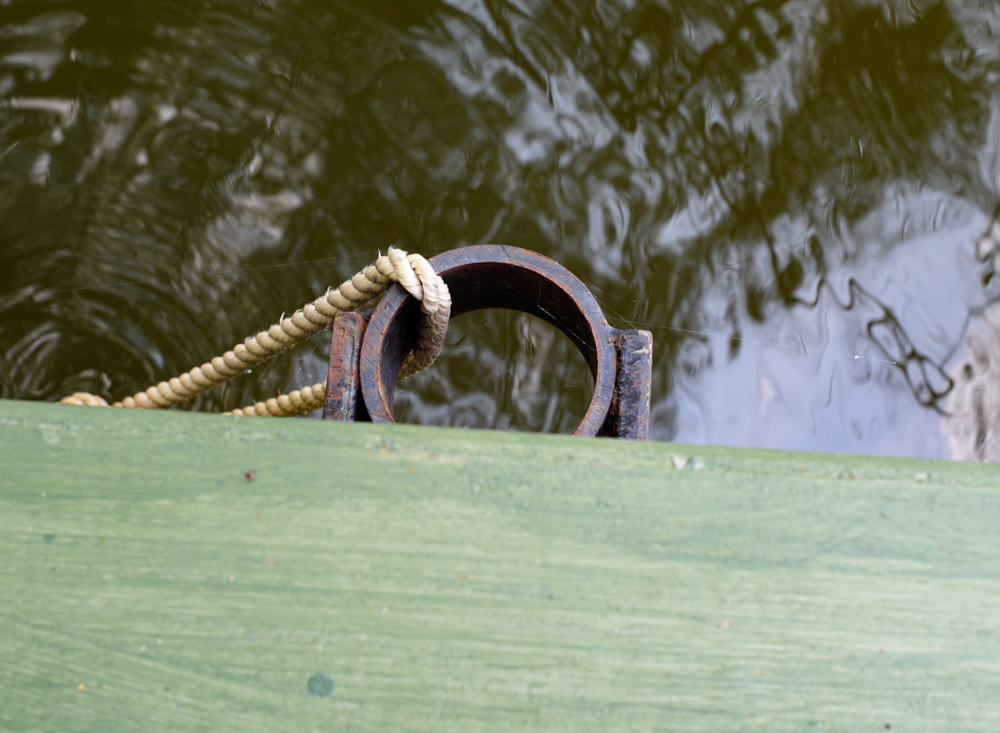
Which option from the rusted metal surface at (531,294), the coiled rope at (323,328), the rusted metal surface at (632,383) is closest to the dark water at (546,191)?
the coiled rope at (323,328)

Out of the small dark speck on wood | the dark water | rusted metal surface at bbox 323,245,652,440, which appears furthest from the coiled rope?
the small dark speck on wood

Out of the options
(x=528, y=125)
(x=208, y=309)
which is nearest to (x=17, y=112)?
(x=208, y=309)

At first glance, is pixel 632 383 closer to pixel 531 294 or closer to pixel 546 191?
pixel 531 294

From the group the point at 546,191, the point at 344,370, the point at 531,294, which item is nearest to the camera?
the point at 344,370

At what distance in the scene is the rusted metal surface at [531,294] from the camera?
1364 mm

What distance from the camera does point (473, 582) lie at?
0.81 m

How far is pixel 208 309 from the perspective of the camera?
252 centimetres

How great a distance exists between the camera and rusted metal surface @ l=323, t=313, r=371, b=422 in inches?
53.4

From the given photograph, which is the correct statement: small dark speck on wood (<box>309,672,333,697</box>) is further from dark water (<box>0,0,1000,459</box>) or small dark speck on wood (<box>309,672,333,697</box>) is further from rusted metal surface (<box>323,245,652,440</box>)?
dark water (<box>0,0,1000,459</box>)

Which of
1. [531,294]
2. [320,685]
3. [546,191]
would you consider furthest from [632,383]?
[546,191]

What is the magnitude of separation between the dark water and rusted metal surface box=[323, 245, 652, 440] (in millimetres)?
958

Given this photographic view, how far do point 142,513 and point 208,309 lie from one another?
1.88 metres

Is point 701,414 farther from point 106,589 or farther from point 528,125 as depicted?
point 106,589

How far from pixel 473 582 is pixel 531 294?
98 centimetres
